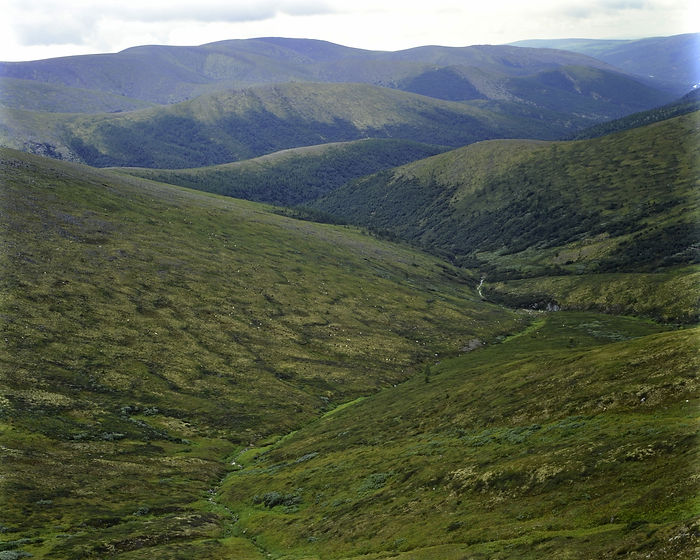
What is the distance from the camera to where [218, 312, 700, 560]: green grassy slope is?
131ft

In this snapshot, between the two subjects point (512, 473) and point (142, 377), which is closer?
point (512, 473)

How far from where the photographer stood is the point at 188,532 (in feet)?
216

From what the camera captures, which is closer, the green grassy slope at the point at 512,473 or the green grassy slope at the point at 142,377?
the green grassy slope at the point at 512,473

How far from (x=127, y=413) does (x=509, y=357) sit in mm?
89355

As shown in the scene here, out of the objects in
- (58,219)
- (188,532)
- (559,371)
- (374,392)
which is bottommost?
(374,392)

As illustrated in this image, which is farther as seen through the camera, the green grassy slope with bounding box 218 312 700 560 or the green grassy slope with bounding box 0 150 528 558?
the green grassy slope with bounding box 0 150 528 558

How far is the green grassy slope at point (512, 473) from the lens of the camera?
131ft

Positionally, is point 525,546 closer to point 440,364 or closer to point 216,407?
point 216,407

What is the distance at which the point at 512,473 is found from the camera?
53.8 m

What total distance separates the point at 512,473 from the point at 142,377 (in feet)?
313

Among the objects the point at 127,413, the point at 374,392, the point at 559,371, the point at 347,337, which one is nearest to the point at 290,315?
the point at 347,337

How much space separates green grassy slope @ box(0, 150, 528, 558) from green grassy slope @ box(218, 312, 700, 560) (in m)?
10.0

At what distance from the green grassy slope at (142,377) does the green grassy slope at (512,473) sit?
1004 cm

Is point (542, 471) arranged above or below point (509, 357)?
above
